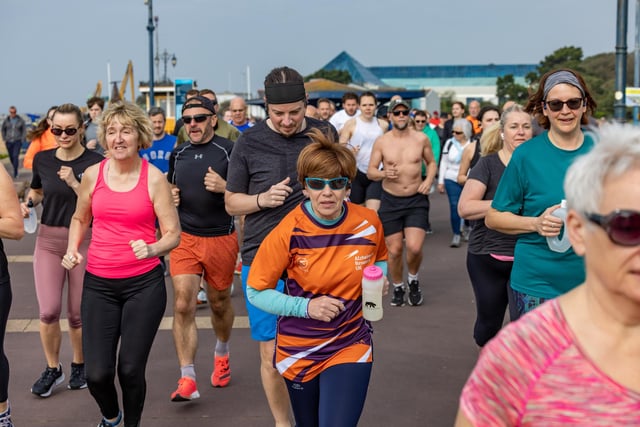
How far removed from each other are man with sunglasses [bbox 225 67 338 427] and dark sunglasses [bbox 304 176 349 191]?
841 millimetres

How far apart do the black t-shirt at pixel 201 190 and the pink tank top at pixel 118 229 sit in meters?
1.55

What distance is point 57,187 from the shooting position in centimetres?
624

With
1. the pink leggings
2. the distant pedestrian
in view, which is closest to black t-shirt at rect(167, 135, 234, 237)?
the pink leggings

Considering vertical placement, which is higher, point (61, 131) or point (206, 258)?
point (61, 131)

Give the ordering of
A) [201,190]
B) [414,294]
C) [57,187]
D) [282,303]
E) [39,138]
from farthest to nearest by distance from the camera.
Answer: [414,294]
[39,138]
[201,190]
[57,187]
[282,303]

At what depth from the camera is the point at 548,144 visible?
4.26 m

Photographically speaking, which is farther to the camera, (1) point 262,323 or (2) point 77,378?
(2) point 77,378

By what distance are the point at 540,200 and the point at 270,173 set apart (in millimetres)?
1572

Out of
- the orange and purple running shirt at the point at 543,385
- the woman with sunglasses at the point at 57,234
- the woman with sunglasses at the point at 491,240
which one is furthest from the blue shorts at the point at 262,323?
the orange and purple running shirt at the point at 543,385

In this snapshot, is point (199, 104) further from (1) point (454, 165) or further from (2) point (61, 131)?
(1) point (454, 165)

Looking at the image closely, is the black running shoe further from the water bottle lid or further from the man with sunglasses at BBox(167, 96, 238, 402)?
the water bottle lid

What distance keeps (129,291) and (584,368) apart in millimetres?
3428

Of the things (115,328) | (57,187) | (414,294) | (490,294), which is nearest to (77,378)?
(57,187)

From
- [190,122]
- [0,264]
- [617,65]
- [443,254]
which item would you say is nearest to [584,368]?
[0,264]
